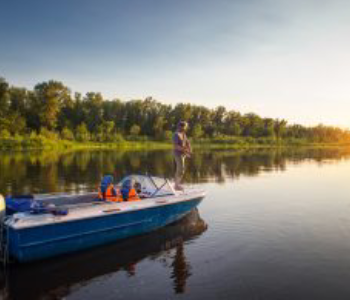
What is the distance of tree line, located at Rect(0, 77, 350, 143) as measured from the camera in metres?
74.9

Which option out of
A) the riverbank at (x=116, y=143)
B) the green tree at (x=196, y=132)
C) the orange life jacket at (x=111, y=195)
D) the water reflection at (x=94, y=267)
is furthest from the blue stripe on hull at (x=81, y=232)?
the green tree at (x=196, y=132)

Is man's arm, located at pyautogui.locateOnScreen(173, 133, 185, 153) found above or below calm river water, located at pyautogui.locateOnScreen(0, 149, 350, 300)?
above

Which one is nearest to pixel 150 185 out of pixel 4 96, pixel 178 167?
pixel 178 167

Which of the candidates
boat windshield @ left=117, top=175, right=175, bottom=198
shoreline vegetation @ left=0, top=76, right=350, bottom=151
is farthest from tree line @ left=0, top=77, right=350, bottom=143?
boat windshield @ left=117, top=175, right=175, bottom=198

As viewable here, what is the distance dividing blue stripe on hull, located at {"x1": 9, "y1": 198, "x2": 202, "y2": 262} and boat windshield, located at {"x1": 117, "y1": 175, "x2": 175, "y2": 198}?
707mm

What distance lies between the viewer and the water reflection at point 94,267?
695 cm

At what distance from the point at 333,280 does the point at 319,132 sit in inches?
5503

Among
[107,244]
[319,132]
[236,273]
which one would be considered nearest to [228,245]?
[236,273]

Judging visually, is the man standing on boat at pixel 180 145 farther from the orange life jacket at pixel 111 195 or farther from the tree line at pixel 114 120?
the tree line at pixel 114 120

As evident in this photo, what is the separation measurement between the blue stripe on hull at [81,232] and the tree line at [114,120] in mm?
57652

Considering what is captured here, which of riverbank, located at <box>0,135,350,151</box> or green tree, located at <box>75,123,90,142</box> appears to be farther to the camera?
green tree, located at <box>75,123,90,142</box>

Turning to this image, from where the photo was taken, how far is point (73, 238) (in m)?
8.53

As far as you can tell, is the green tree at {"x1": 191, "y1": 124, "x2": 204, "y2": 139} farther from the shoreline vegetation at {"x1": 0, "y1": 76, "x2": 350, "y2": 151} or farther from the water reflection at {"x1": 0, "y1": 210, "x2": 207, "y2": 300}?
the water reflection at {"x1": 0, "y1": 210, "x2": 207, "y2": 300}

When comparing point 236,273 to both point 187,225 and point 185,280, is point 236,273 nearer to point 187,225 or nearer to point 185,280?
point 185,280
